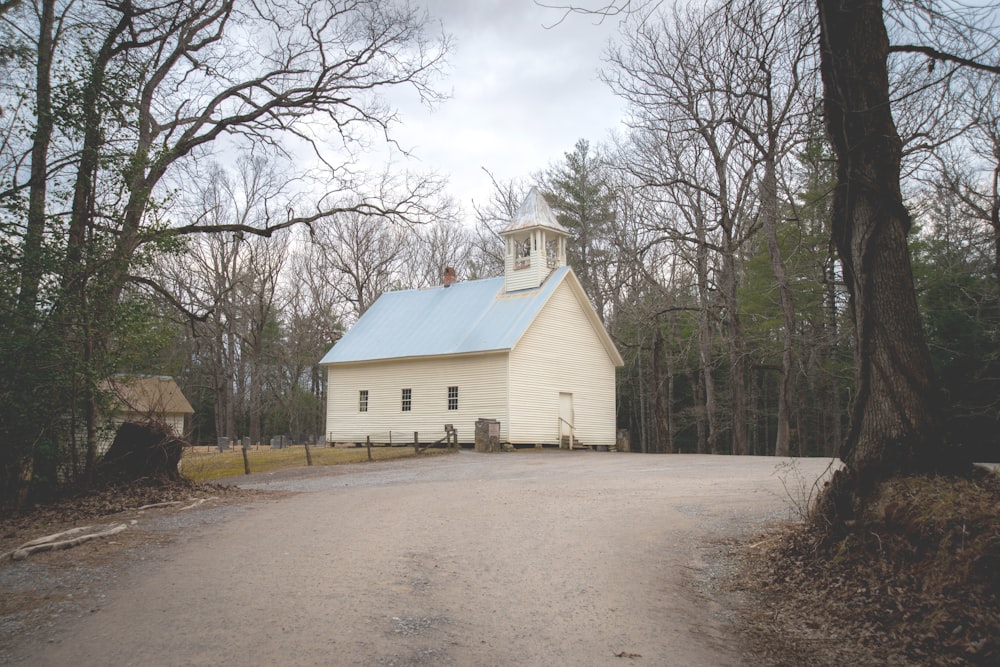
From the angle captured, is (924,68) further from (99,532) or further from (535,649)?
(99,532)

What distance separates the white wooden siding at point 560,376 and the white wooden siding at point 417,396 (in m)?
0.93

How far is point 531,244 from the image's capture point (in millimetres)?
29219

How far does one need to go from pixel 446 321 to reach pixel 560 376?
5230 mm

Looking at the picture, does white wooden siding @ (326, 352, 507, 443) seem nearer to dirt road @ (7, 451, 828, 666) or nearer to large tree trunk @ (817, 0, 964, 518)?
dirt road @ (7, 451, 828, 666)

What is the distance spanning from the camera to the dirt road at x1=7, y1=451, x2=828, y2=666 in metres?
5.12

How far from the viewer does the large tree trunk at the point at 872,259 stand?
21.1 feet

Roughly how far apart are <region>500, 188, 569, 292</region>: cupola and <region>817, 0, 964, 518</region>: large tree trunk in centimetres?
2174

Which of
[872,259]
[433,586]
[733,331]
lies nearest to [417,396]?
[733,331]

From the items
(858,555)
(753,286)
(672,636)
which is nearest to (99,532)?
(672,636)

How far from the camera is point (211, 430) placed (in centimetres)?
5369

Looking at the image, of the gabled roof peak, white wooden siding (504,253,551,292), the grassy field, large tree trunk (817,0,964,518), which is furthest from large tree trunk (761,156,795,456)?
large tree trunk (817,0,964,518)

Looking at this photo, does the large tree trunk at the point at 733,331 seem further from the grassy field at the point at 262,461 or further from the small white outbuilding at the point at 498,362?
the grassy field at the point at 262,461

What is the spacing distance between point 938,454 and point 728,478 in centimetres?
876

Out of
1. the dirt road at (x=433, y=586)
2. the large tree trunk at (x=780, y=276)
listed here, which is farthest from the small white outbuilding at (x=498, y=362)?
the dirt road at (x=433, y=586)
